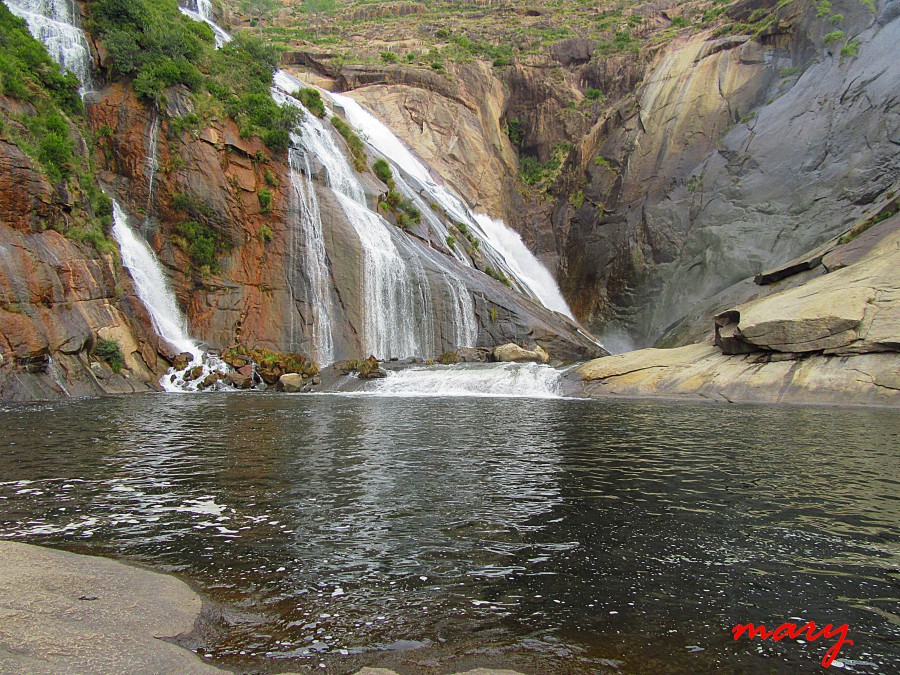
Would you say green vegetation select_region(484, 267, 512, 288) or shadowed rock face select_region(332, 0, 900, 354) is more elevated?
shadowed rock face select_region(332, 0, 900, 354)

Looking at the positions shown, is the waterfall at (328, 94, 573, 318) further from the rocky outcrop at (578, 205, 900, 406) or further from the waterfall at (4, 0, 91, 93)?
the rocky outcrop at (578, 205, 900, 406)

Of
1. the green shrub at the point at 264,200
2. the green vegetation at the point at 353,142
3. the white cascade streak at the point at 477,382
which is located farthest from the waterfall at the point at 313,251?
the white cascade streak at the point at 477,382

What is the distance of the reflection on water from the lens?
397 centimetres

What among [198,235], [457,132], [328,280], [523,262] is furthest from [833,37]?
[198,235]

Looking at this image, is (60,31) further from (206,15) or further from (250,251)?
(206,15)

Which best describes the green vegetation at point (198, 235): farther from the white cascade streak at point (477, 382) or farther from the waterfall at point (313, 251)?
the white cascade streak at point (477, 382)

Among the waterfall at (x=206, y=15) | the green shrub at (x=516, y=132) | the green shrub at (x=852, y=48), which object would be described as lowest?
the green shrub at (x=852, y=48)

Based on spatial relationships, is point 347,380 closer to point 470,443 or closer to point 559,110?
point 470,443

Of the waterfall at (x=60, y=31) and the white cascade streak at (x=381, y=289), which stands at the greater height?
the waterfall at (x=60, y=31)

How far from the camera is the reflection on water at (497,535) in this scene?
3.97 meters

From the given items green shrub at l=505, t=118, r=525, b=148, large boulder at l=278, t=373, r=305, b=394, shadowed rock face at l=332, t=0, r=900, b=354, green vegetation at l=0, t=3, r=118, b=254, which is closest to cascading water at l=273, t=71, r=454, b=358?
large boulder at l=278, t=373, r=305, b=394

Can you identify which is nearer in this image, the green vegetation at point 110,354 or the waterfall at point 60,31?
the green vegetation at point 110,354
